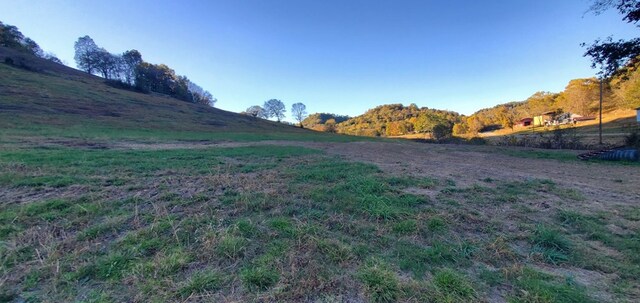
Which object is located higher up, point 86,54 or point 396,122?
point 86,54

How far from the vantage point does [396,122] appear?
97.4 m

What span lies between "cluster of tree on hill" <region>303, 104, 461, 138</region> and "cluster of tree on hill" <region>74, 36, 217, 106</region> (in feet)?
170

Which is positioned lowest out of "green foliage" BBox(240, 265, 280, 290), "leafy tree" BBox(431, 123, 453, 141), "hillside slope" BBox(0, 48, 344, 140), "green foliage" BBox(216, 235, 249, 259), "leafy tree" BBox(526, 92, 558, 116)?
"green foliage" BBox(240, 265, 280, 290)

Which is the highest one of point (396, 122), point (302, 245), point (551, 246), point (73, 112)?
point (396, 122)

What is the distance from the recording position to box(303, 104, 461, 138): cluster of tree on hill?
57544 mm

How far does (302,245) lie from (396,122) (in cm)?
10021

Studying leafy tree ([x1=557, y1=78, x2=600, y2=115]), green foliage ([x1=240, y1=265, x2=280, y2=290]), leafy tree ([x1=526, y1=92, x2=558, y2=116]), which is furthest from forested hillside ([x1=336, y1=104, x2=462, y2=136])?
green foliage ([x1=240, y1=265, x2=280, y2=290])

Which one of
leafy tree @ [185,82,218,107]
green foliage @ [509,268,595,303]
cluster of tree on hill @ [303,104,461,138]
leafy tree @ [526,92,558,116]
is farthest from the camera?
leafy tree @ [185,82,218,107]

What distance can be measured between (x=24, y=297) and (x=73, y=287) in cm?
35

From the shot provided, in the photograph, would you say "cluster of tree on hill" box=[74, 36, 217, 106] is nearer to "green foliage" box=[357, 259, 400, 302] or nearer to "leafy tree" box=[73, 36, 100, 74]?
"leafy tree" box=[73, 36, 100, 74]

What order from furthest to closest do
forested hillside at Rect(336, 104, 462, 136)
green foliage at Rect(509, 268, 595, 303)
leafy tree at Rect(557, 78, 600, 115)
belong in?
forested hillside at Rect(336, 104, 462, 136)
leafy tree at Rect(557, 78, 600, 115)
green foliage at Rect(509, 268, 595, 303)

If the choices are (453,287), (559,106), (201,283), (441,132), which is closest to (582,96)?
(559,106)

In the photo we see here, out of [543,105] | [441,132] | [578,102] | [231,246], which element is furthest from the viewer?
[543,105]

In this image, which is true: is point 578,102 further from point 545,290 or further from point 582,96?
point 545,290
